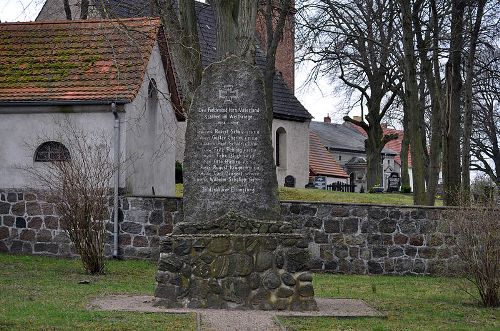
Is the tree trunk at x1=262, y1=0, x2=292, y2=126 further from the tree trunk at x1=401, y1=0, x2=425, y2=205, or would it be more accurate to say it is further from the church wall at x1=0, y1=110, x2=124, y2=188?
the church wall at x1=0, y1=110, x2=124, y2=188

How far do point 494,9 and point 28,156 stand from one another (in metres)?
13.7

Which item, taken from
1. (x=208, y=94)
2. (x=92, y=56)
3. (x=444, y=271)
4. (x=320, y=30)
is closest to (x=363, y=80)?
(x=320, y=30)

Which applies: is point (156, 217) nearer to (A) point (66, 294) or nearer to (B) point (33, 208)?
(B) point (33, 208)

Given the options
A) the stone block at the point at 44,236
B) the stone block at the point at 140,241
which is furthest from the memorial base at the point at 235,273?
the stone block at the point at 44,236

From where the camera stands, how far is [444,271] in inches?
695

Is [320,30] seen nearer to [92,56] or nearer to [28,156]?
[92,56]

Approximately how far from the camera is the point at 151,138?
2262 cm

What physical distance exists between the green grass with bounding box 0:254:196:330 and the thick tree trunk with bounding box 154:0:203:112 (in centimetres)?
454

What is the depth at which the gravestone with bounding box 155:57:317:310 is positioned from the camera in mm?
11867

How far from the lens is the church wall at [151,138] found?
20.6 meters

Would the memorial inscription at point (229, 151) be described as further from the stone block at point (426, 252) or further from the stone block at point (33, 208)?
the stone block at point (33, 208)

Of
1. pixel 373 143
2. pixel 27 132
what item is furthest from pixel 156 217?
pixel 373 143

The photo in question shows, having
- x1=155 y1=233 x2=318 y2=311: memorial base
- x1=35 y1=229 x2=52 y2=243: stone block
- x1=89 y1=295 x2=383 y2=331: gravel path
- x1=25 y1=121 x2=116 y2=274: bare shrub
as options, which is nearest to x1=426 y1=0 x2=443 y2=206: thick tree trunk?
x1=35 y1=229 x2=52 y2=243: stone block

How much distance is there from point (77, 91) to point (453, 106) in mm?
9957
